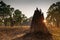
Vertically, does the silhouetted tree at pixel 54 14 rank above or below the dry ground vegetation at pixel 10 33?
above

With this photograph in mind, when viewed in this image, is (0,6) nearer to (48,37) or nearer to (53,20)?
(53,20)

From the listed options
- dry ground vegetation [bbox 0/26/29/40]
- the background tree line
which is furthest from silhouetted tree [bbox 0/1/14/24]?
dry ground vegetation [bbox 0/26/29/40]

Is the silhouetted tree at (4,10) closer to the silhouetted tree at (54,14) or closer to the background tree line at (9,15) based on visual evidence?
the background tree line at (9,15)

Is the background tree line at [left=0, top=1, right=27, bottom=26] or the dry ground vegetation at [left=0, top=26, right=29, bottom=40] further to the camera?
the background tree line at [left=0, top=1, right=27, bottom=26]

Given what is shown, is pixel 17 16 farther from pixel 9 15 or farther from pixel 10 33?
pixel 10 33

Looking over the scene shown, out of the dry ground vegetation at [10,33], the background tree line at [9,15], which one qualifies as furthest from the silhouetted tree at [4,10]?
the dry ground vegetation at [10,33]

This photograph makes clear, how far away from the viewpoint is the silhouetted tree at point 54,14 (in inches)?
3243

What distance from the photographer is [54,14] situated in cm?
8294

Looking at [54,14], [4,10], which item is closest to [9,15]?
A: [4,10]

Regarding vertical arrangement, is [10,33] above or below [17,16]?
below

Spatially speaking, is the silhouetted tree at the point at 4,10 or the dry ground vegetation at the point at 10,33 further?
the silhouetted tree at the point at 4,10

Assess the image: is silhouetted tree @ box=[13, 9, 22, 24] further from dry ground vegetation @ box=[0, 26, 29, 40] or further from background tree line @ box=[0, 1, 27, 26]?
dry ground vegetation @ box=[0, 26, 29, 40]

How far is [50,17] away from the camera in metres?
85.9

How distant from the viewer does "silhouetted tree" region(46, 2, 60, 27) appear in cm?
8238
